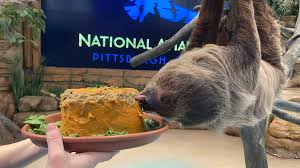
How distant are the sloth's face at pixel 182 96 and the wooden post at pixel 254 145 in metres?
1.11

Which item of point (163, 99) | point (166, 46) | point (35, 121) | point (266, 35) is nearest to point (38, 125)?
point (35, 121)

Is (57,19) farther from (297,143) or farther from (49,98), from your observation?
(297,143)

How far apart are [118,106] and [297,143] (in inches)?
148

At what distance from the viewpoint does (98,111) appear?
28.8 inches

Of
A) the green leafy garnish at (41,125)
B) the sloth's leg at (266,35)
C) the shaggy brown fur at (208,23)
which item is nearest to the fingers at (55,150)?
the green leafy garnish at (41,125)

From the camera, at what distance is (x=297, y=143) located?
414cm

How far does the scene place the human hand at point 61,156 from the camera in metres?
0.68

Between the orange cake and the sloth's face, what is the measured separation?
110 millimetres

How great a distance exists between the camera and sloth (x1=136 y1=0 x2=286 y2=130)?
24.3 inches

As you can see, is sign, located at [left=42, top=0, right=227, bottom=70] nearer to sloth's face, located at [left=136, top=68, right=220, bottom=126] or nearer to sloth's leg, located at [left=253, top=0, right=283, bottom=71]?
sloth's leg, located at [left=253, top=0, right=283, bottom=71]

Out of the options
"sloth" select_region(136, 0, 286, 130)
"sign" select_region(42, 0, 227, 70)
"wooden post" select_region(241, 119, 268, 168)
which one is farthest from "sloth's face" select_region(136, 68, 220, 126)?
"sign" select_region(42, 0, 227, 70)

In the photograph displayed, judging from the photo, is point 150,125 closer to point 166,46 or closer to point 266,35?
point 266,35

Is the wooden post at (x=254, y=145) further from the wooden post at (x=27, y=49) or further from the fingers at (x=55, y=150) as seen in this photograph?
the wooden post at (x=27, y=49)

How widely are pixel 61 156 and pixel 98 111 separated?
0.10 m
